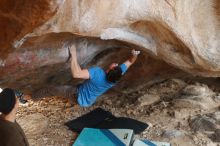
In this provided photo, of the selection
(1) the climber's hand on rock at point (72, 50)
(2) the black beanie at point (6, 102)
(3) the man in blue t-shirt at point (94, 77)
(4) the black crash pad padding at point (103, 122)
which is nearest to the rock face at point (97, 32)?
(1) the climber's hand on rock at point (72, 50)

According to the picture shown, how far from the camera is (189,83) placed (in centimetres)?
472

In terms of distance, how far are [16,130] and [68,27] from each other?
968 millimetres

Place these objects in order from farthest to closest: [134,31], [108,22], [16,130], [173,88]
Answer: [173,88] → [134,31] → [16,130] → [108,22]

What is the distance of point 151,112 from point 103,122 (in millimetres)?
638

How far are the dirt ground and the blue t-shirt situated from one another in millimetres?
599

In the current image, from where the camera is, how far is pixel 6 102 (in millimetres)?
2703

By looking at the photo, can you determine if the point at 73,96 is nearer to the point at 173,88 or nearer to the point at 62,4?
the point at 173,88

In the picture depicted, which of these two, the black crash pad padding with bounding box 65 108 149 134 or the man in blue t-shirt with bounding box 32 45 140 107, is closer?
the man in blue t-shirt with bounding box 32 45 140 107

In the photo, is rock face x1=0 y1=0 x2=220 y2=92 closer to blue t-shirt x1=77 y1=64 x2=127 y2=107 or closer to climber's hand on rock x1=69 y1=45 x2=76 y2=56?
climber's hand on rock x1=69 y1=45 x2=76 y2=56

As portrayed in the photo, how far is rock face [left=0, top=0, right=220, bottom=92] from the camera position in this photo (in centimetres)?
224

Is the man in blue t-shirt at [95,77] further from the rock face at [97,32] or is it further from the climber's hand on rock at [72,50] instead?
the rock face at [97,32]

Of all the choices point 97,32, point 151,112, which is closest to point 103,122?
point 151,112

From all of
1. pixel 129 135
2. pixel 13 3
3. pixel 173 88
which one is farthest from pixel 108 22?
pixel 173 88

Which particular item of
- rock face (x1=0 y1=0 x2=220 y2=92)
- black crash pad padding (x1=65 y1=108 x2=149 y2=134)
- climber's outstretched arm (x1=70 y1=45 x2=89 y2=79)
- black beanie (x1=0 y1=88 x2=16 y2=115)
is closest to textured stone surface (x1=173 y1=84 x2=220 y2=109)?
black crash pad padding (x1=65 y1=108 x2=149 y2=134)
